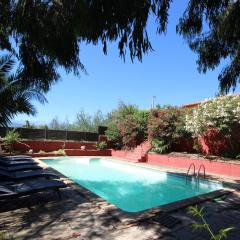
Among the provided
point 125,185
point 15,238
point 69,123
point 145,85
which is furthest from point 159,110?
point 69,123

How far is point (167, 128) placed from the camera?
53.8ft

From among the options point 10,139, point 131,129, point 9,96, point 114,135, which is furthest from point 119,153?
point 9,96

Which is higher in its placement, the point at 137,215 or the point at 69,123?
the point at 69,123

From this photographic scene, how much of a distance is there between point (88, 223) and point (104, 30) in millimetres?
3712

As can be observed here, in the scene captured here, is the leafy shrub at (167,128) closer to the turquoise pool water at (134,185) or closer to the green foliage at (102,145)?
the turquoise pool water at (134,185)

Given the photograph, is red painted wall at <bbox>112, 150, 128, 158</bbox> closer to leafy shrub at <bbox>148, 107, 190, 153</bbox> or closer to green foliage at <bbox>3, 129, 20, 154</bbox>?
leafy shrub at <bbox>148, 107, 190, 153</bbox>

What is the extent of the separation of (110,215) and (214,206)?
285 centimetres

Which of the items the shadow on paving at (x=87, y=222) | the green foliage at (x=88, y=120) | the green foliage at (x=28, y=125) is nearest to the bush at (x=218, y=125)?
the shadow on paving at (x=87, y=222)

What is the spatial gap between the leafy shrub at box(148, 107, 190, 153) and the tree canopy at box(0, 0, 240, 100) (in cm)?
1142

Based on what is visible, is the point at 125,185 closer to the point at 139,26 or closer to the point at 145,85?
the point at 139,26

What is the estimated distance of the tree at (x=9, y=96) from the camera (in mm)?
7517

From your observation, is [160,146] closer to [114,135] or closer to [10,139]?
[114,135]

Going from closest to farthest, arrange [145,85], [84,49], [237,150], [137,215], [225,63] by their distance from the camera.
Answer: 1. [84,49]
2. [225,63]
3. [137,215]
4. [237,150]
5. [145,85]

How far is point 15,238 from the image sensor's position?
4.62 meters
